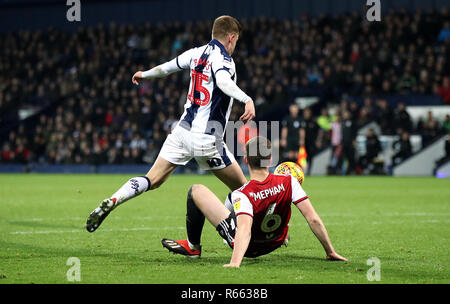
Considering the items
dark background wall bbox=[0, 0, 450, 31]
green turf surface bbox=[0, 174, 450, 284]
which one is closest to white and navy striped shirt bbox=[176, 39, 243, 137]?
green turf surface bbox=[0, 174, 450, 284]

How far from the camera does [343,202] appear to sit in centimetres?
1345

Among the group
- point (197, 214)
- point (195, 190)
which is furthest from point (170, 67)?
point (197, 214)

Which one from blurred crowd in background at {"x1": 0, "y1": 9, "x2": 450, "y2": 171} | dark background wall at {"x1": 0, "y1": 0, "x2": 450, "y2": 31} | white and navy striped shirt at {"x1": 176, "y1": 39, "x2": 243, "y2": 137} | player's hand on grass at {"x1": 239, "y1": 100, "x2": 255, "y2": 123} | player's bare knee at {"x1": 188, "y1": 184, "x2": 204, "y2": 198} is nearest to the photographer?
player's hand on grass at {"x1": 239, "y1": 100, "x2": 255, "y2": 123}

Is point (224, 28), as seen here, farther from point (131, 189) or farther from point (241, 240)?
point (241, 240)

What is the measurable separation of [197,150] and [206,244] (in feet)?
4.55

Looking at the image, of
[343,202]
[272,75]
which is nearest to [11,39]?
[272,75]

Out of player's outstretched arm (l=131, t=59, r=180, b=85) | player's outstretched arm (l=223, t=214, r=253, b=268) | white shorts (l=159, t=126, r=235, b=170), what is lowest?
player's outstretched arm (l=223, t=214, r=253, b=268)

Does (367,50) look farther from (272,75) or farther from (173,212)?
(173,212)

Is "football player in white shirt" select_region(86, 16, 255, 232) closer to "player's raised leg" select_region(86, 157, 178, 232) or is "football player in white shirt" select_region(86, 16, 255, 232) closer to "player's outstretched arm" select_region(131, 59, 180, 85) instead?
"player's raised leg" select_region(86, 157, 178, 232)

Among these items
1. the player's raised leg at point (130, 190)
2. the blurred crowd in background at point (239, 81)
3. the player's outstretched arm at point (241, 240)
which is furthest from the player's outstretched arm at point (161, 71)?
the blurred crowd in background at point (239, 81)

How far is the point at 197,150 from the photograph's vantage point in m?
6.93

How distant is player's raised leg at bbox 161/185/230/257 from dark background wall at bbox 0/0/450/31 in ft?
90.8

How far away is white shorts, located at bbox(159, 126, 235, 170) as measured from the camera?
6.91m

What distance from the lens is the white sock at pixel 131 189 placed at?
21.9 ft
